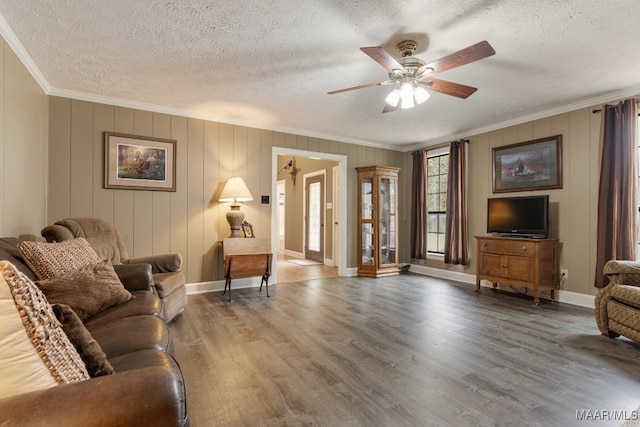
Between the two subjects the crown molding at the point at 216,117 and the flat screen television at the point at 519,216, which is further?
the flat screen television at the point at 519,216

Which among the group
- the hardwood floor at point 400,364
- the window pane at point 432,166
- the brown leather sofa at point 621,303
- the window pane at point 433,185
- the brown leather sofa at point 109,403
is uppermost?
the window pane at point 432,166

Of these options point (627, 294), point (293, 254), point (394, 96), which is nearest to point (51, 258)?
point (394, 96)

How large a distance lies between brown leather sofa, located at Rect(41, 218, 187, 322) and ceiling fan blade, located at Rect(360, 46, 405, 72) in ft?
8.04

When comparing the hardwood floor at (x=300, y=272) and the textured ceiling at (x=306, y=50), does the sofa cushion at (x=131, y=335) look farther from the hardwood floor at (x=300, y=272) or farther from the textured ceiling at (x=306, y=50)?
the hardwood floor at (x=300, y=272)

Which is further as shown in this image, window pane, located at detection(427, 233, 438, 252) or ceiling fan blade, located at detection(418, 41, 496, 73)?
window pane, located at detection(427, 233, 438, 252)

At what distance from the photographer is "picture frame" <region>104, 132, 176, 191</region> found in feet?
12.2

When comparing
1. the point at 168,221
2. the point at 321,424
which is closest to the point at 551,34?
the point at 321,424

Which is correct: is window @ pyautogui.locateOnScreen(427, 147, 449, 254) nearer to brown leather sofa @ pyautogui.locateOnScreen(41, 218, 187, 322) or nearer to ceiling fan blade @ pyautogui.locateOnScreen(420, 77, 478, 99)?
ceiling fan blade @ pyautogui.locateOnScreen(420, 77, 478, 99)

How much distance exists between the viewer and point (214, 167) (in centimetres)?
434

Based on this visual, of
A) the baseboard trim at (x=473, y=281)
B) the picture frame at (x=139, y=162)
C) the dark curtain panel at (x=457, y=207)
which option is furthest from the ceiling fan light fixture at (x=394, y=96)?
the baseboard trim at (x=473, y=281)

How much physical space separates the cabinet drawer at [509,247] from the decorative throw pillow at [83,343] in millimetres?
4247

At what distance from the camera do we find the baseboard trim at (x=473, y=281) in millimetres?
3700

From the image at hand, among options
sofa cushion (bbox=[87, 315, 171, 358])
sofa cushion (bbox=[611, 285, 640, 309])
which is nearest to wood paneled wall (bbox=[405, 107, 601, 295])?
sofa cushion (bbox=[611, 285, 640, 309])

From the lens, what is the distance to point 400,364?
2.20 m
